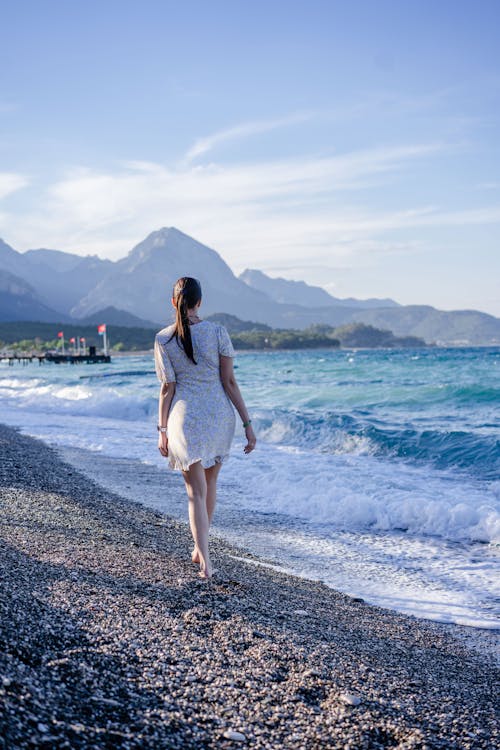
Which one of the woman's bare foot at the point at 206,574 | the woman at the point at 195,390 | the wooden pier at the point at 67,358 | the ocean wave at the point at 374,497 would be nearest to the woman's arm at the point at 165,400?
the woman at the point at 195,390

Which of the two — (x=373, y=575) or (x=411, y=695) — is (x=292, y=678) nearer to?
(x=411, y=695)

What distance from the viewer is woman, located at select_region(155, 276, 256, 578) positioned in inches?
189

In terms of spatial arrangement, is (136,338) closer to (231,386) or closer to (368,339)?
(368,339)

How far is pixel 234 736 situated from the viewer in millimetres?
2789

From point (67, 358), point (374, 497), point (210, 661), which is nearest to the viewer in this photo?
point (210, 661)

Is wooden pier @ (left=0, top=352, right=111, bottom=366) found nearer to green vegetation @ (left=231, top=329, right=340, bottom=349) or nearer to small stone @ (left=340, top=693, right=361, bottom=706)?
green vegetation @ (left=231, top=329, right=340, bottom=349)

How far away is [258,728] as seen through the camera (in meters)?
2.88

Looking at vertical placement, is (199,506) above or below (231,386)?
below

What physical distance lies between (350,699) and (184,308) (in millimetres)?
2675

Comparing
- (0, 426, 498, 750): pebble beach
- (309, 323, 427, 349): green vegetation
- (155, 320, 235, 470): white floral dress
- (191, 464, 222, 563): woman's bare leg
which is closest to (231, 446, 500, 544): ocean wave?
(0, 426, 498, 750): pebble beach

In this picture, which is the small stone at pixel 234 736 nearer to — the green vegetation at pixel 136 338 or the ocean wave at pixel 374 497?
the ocean wave at pixel 374 497

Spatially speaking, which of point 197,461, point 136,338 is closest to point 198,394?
point 197,461

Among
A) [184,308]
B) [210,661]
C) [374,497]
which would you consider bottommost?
[374,497]

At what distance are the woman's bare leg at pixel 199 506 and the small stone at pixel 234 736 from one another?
2.14 m
